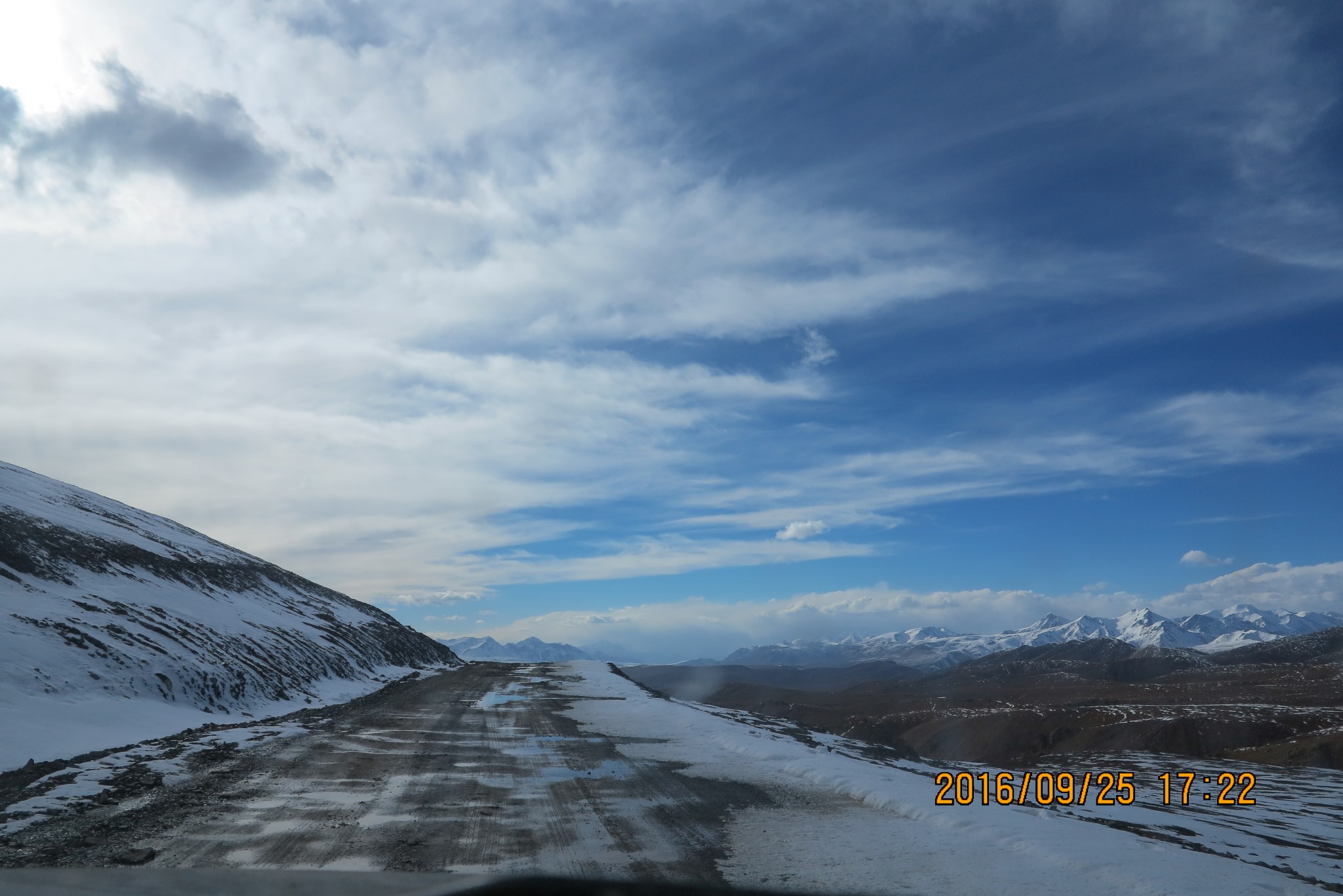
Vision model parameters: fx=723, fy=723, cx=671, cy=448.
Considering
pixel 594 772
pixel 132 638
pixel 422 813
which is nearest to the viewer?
pixel 422 813

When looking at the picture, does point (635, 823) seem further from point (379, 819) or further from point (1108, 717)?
point (1108, 717)

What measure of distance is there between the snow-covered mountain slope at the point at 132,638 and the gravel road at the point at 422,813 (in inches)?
150

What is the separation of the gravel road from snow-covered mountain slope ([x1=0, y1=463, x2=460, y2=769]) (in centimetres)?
382

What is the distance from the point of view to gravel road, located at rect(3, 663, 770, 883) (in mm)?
6410

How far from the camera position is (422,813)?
8.27 m

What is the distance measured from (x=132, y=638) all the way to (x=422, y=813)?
17.2 meters

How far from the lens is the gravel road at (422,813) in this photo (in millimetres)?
6410

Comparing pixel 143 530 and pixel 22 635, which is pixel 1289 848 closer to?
pixel 22 635

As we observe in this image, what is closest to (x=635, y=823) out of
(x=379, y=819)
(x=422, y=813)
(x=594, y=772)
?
(x=422, y=813)

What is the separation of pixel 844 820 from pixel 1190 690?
114 meters

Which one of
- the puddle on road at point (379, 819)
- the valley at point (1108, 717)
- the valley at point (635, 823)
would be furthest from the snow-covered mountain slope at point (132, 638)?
the valley at point (1108, 717)
